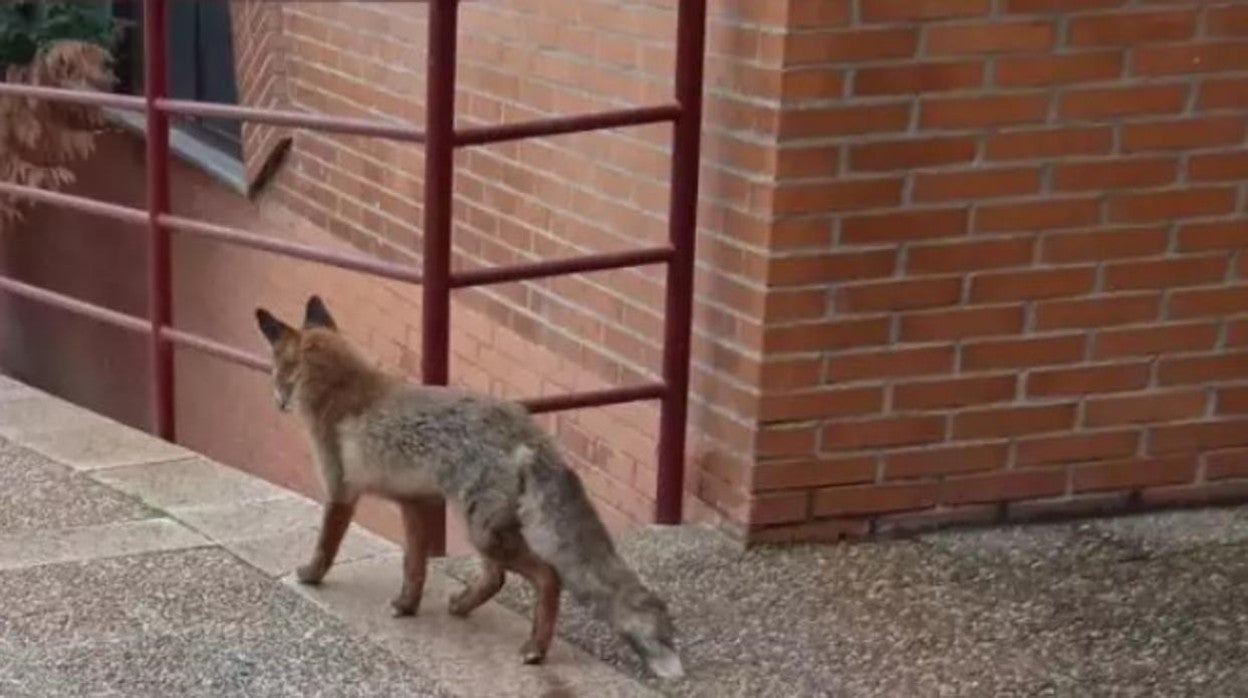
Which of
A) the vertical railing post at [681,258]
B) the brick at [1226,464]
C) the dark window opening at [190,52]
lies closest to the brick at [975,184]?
the vertical railing post at [681,258]

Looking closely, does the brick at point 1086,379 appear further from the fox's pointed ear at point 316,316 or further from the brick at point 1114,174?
the fox's pointed ear at point 316,316

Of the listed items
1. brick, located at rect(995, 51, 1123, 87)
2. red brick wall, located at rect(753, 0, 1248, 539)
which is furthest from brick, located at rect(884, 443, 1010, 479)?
brick, located at rect(995, 51, 1123, 87)

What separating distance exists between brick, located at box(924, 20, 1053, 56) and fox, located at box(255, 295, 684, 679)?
4.46 feet

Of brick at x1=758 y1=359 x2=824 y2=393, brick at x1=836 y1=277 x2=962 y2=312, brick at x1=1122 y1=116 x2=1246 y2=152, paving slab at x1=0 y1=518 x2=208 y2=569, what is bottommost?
paving slab at x1=0 y1=518 x2=208 y2=569

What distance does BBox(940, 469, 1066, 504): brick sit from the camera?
5129mm

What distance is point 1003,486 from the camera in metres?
5.17

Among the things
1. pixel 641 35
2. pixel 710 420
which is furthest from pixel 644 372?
pixel 641 35

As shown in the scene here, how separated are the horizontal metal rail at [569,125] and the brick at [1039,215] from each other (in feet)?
2.63

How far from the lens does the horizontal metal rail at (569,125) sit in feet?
15.5

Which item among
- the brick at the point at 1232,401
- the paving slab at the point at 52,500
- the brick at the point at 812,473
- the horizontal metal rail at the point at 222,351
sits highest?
the brick at the point at 1232,401

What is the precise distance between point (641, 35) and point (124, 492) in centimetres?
179

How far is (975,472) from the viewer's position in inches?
202

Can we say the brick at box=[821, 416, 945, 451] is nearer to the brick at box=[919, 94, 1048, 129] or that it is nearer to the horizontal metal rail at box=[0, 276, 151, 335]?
the brick at box=[919, 94, 1048, 129]

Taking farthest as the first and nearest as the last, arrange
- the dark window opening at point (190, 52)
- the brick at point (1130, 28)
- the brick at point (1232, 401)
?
the dark window opening at point (190, 52) < the brick at point (1232, 401) < the brick at point (1130, 28)
